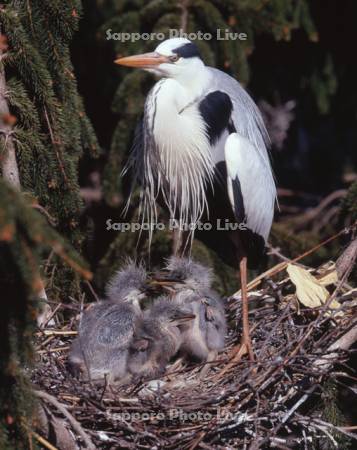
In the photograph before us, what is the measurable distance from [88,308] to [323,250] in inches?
55.7

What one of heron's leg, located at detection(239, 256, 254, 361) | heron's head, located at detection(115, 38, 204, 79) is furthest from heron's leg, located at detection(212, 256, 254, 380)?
heron's head, located at detection(115, 38, 204, 79)

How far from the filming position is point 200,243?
147 inches

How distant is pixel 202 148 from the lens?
11.1 ft

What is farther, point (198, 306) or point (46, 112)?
point (198, 306)

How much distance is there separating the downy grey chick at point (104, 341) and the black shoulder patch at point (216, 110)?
81 cm

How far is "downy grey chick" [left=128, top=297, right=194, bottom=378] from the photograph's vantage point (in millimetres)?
2945

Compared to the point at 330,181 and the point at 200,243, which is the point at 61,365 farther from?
the point at 330,181

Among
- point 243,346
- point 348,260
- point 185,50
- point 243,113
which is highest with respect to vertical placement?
point 185,50

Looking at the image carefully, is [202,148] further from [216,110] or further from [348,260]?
[348,260]

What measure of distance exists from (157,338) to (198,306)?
0.93ft

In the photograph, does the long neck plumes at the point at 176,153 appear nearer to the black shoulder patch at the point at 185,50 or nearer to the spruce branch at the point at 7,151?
the black shoulder patch at the point at 185,50

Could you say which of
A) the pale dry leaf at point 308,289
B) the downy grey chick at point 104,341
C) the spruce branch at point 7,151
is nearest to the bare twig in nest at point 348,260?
the pale dry leaf at point 308,289

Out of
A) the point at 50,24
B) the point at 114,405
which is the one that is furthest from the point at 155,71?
the point at 114,405

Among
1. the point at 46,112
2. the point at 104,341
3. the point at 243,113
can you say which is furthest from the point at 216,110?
the point at 104,341
